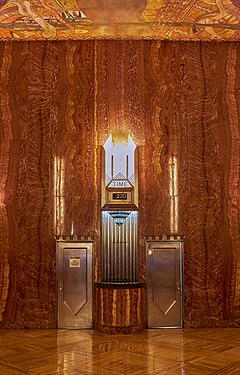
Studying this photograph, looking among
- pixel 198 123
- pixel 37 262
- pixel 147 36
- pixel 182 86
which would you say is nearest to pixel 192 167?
pixel 198 123

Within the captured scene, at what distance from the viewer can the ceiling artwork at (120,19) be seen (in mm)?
5988

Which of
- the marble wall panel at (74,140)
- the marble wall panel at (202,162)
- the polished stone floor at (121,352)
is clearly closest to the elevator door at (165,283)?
the marble wall panel at (202,162)

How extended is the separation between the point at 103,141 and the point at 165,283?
2211 millimetres

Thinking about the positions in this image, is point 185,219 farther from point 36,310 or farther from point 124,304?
point 36,310

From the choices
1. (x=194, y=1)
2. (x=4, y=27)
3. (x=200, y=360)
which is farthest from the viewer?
(x=4, y=27)

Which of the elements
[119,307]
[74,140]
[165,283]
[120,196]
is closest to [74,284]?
[119,307]

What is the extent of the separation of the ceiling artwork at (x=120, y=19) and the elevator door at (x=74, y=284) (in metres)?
3.01

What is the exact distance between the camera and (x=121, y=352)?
198 inches

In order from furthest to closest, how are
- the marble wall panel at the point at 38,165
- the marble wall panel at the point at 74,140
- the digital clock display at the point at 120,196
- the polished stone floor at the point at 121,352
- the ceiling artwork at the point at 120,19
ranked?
1. the marble wall panel at the point at 74,140
2. the marble wall panel at the point at 38,165
3. the digital clock display at the point at 120,196
4. the ceiling artwork at the point at 120,19
5. the polished stone floor at the point at 121,352

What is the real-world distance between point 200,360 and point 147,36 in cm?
450

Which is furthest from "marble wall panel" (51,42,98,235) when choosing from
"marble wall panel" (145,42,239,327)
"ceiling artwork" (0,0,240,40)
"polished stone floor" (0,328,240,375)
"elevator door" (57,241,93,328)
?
"polished stone floor" (0,328,240,375)

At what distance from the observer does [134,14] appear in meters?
6.18

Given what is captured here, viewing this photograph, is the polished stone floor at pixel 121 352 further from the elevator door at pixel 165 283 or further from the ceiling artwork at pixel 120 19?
the ceiling artwork at pixel 120 19

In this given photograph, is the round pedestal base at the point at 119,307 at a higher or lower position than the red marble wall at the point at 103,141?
lower
